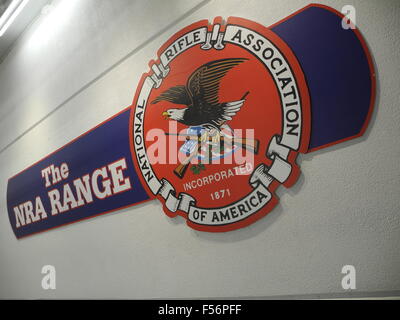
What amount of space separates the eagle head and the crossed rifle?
0.28 ft

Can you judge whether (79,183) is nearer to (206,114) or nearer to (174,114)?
(174,114)

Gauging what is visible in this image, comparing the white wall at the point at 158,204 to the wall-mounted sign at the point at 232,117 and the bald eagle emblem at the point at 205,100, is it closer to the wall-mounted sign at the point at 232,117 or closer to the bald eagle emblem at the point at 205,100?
the wall-mounted sign at the point at 232,117

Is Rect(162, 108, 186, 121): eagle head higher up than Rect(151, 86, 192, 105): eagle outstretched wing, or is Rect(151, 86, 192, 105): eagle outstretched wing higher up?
Rect(151, 86, 192, 105): eagle outstretched wing

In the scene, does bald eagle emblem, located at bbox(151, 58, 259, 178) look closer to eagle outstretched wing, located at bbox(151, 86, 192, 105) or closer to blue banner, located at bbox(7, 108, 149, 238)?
eagle outstretched wing, located at bbox(151, 86, 192, 105)

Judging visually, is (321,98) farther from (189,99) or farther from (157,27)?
(157,27)

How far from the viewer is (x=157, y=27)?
7.26 ft

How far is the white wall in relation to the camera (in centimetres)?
135

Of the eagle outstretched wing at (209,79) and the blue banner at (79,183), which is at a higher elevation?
the eagle outstretched wing at (209,79)

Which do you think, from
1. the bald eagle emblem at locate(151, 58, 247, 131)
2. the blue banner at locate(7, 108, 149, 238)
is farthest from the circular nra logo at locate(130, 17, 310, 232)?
the blue banner at locate(7, 108, 149, 238)

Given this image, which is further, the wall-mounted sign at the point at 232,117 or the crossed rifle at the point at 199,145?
the crossed rifle at the point at 199,145

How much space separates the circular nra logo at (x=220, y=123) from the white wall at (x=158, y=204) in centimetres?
8

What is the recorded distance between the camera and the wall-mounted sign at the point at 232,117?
1.49 metres

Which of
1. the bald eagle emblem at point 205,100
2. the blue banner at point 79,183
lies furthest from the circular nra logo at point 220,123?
the blue banner at point 79,183
